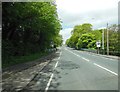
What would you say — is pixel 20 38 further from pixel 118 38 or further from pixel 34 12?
pixel 118 38

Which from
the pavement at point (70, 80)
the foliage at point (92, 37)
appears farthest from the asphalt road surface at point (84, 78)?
the foliage at point (92, 37)

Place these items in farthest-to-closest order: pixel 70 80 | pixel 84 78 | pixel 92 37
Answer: pixel 92 37, pixel 84 78, pixel 70 80

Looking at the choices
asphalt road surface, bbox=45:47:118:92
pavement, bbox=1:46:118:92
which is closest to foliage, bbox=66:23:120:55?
asphalt road surface, bbox=45:47:118:92

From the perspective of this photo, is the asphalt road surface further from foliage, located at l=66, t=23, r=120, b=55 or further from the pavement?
foliage, located at l=66, t=23, r=120, b=55

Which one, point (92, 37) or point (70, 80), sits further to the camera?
→ point (92, 37)

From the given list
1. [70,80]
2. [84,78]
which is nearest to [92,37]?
[84,78]

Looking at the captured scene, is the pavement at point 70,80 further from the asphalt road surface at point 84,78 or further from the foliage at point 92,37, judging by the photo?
the foliage at point 92,37

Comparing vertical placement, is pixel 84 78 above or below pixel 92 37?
below

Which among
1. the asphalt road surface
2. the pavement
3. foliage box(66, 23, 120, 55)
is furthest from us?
foliage box(66, 23, 120, 55)

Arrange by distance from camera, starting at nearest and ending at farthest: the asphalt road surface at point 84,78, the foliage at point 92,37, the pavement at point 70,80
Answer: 1. the pavement at point 70,80
2. the asphalt road surface at point 84,78
3. the foliage at point 92,37

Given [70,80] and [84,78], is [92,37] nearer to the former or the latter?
[84,78]

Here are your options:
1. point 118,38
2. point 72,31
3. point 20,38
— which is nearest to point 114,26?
point 118,38

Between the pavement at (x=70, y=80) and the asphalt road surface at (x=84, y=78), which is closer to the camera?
the pavement at (x=70, y=80)

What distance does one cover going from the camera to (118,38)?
56906mm
